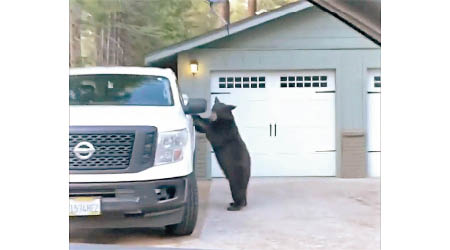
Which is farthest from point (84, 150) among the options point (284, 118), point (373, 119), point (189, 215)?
point (373, 119)

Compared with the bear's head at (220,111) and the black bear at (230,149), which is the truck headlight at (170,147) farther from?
the bear's head at (220,111)

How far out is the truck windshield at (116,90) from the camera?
202 inches

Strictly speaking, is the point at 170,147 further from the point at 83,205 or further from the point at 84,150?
the point at 83,205

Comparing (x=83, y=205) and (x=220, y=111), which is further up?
(x=220, y=111)

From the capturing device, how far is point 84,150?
197 inches

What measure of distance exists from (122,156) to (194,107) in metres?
0.98

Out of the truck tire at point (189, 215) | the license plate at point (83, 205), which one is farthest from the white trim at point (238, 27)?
the license plate at point (83, 205)

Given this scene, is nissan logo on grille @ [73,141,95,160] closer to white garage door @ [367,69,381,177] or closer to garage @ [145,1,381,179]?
garage @ [145,1,381,179]
